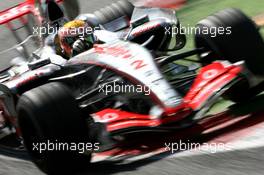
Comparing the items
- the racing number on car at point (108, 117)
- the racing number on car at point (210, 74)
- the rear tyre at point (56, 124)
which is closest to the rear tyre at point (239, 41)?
the racing number on car at point (210, 74)

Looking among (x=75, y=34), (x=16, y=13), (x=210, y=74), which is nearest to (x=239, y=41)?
(x=210, y=74)

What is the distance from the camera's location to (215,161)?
444cm

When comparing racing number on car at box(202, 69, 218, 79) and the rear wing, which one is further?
the rear wing

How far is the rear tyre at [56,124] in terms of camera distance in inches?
199

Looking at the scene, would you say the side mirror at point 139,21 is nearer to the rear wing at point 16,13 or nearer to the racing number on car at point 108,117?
the racing number on car at point 108,117

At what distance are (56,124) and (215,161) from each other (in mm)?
1282

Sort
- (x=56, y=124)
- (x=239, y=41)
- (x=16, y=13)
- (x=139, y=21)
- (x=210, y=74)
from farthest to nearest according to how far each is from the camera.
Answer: (x=16, y=13) < (x=139, y=21) < (x=239, y=41) < (x=210, y=74) < (x=56, y=124)

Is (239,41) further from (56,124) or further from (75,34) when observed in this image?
(56,124)

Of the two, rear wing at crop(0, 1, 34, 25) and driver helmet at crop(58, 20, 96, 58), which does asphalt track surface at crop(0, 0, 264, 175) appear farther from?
rear wing at crop(0, 1, 34, 25)

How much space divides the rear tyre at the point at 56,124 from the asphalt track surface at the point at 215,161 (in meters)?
0.23

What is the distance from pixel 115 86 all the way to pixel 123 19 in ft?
6.85

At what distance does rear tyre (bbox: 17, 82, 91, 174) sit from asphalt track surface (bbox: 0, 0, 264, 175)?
0.75 ft

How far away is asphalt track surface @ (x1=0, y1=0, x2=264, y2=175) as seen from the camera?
421 centimetres

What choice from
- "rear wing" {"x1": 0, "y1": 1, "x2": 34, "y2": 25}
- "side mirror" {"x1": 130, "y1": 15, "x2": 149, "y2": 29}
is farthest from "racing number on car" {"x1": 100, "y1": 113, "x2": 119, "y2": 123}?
"rear wing" {"x1": 0, "y1": 1, "x2": 34, "y2": 25}
